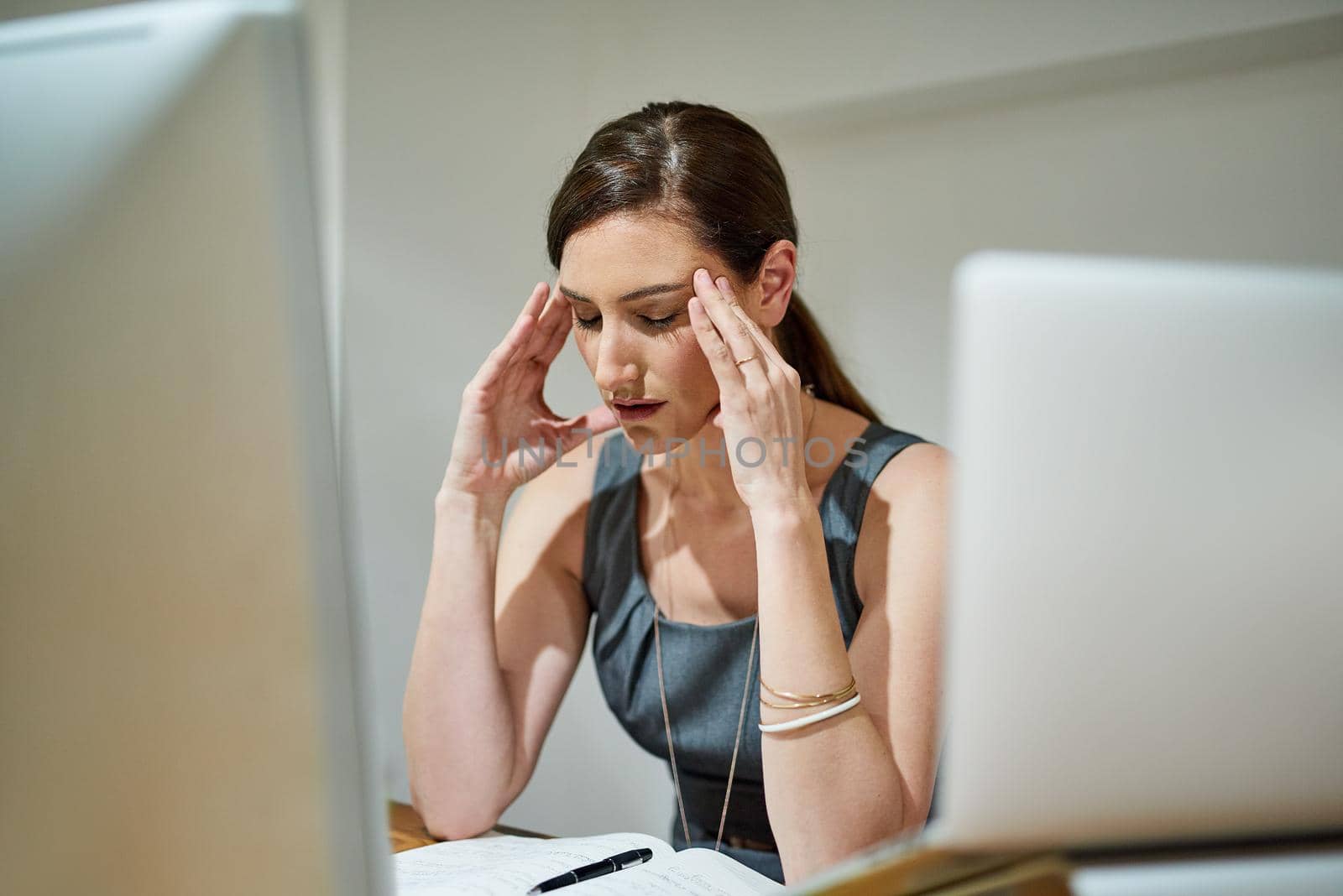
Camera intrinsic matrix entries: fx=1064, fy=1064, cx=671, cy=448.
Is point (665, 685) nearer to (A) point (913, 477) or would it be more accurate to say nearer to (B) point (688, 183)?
(A) point (913, 477)

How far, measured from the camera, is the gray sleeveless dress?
3.59ft

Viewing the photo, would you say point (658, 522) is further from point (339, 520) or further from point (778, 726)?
point (339, 520)

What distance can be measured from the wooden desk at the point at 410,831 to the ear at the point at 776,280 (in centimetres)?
57

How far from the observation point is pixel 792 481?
91 centimetres

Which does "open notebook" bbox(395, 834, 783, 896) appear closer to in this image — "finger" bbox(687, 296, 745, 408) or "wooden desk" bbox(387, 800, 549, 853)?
"wooden desk" bbox(387, 800, 549, 853)

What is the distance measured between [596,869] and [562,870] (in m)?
0.03

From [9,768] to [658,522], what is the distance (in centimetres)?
78

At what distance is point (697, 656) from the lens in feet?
3.74

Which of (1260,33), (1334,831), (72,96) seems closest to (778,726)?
(1334,831)

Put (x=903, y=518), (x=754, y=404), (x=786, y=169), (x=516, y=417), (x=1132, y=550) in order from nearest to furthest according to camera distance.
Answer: (x=1132, y=550)
(x=754, y=404)
(x=903, y=518)
(x=516, y=417)
(x=786, y=169)

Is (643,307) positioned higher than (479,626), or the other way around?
(643,307)

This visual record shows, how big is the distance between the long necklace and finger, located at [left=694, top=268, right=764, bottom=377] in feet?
0.49

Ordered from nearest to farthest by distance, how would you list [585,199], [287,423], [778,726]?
[287,423], [778,726], [585,199]

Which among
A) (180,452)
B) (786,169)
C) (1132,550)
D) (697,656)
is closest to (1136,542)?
(1132,550)
